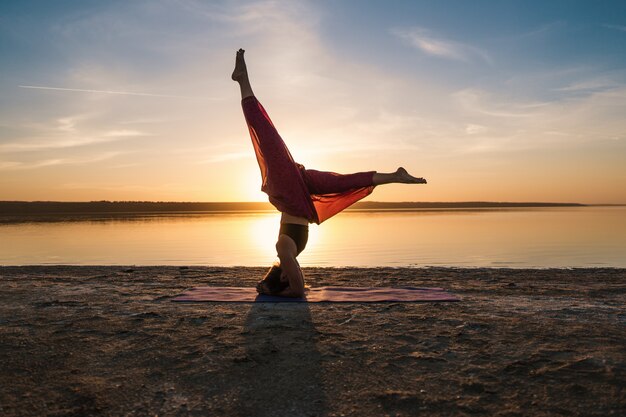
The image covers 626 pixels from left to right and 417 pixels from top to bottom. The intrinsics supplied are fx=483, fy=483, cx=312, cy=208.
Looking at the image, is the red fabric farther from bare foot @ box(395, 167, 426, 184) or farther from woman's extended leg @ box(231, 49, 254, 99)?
bare foot @ box(395, 167, 426, 184)

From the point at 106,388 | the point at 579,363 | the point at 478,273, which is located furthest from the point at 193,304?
the point at 478,273

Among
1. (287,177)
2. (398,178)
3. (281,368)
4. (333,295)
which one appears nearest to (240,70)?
(287,177)

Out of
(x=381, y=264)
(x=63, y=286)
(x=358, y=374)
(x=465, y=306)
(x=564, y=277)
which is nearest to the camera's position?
(x=358, y=374)

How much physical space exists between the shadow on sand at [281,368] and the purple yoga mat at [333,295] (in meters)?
1.01

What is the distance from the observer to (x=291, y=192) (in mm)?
6852

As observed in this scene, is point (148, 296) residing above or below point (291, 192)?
below

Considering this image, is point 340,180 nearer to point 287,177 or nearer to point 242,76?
point 287,177

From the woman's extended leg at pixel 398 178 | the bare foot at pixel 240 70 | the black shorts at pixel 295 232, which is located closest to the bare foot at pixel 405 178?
the woman's extended leg at pixel 398 178

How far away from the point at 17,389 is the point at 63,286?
485 cm

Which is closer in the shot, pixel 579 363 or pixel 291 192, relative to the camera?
pixel 579 363

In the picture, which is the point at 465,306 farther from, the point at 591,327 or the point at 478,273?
the point at 478,273

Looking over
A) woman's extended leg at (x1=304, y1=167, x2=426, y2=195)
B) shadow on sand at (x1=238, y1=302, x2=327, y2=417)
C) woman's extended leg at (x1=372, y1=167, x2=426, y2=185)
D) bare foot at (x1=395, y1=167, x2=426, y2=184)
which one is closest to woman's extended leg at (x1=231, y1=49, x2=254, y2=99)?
woman's extended leg at (x1=304, y1=167, x2=426, y2=195)

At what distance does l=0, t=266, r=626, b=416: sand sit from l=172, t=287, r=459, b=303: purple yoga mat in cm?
30

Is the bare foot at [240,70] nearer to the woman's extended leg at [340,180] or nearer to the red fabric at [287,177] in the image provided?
the red fabric at [287,177]
